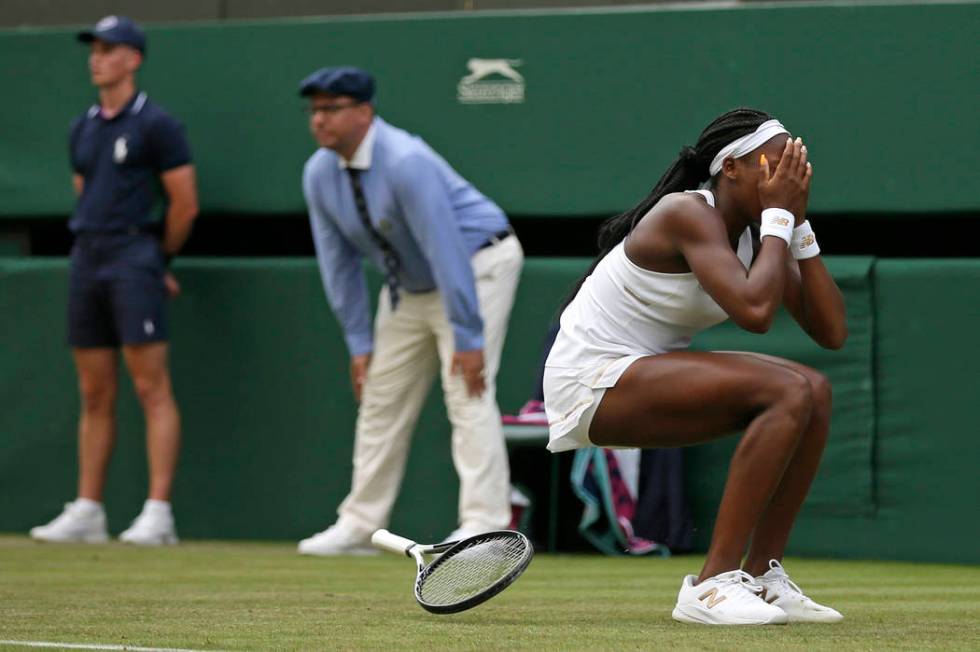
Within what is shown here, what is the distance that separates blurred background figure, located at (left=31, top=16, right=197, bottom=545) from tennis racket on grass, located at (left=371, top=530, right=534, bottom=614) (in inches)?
146

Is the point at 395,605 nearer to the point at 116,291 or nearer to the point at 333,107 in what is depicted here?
the point at 333,107

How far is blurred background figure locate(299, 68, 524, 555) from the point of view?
7176mm

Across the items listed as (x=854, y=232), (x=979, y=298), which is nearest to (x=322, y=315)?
(x=854, y=232)

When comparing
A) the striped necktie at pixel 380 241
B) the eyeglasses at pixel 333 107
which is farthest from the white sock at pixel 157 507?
the eyeglasses at pixel 333 107

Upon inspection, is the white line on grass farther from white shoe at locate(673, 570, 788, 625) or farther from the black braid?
the black braid

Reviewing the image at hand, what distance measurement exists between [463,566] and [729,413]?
31.2 inches

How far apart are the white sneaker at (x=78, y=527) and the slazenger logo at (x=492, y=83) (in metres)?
2.63

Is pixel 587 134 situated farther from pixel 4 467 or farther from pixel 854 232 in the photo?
pixel 4 467

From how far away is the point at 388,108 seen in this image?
8578mm

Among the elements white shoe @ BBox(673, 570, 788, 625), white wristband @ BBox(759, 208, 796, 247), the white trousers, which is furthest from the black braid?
the white trousers

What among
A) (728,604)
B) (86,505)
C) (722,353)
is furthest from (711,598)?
(86,505)

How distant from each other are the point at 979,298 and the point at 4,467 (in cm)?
490

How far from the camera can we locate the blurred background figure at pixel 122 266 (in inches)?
319

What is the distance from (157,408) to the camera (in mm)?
8164
